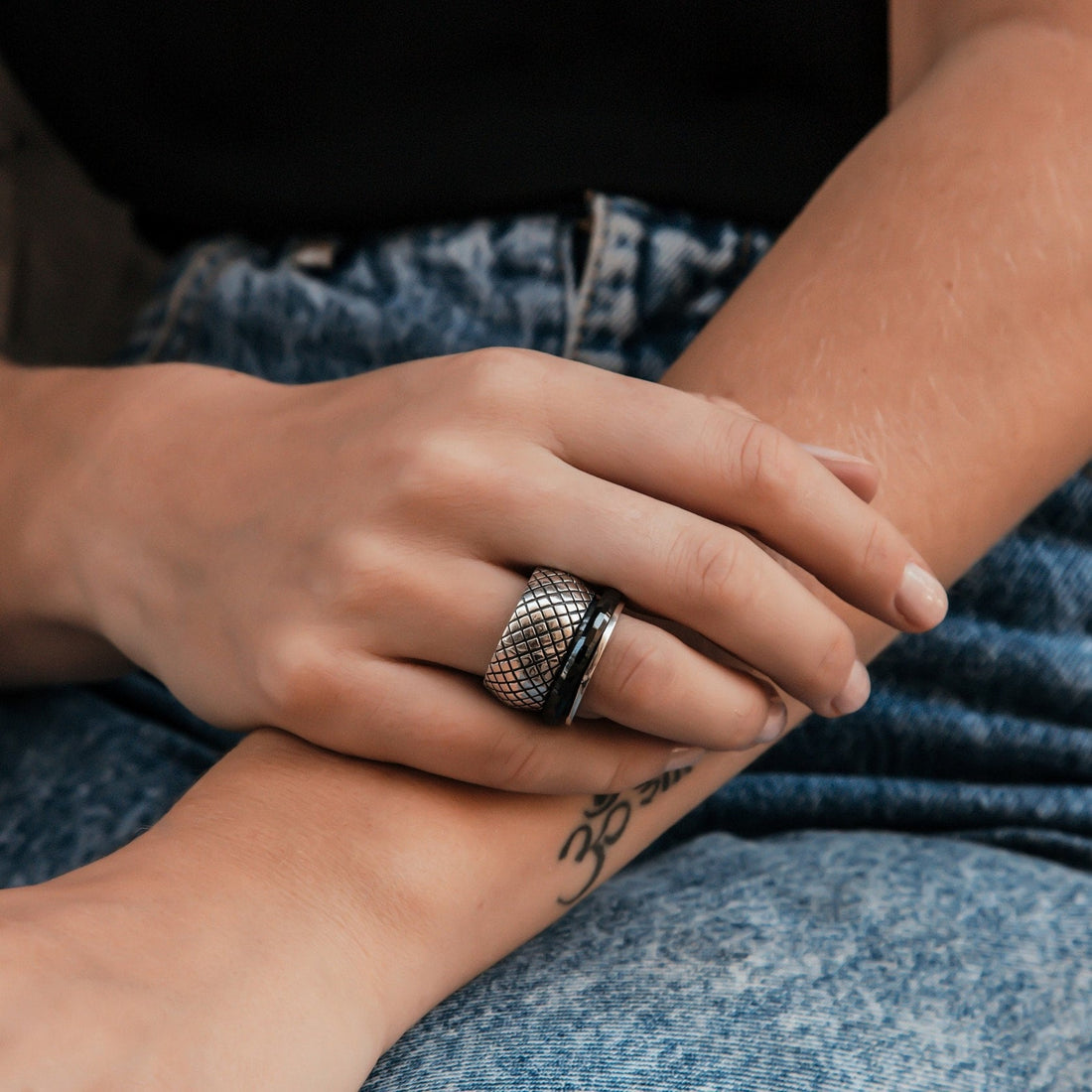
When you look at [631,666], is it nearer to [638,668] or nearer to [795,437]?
[638,668]

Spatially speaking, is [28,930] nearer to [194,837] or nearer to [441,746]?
[194,837]

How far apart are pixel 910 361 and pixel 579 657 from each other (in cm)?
34

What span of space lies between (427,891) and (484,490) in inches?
9.8

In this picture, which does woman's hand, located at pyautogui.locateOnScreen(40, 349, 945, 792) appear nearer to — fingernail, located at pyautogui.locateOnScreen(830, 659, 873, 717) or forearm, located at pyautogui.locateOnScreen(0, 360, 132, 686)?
fingernail, located at pyautogui.locateOnScreen(830, 659, 873, 717)

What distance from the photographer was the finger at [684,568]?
0.58 metres

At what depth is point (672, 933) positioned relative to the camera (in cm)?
73

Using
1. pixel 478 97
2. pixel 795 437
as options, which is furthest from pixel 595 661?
pixel 478 97

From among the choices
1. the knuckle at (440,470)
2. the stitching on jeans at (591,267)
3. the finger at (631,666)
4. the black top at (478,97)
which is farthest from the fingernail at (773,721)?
the black top at (478,97)

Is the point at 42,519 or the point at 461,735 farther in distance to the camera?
the point at 42,519

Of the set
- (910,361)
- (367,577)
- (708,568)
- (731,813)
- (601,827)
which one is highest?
(910,361)

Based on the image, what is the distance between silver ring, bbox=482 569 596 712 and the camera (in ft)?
1.89

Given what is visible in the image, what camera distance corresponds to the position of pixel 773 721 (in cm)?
64

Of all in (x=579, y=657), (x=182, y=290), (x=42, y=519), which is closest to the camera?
(x=579, y=657)

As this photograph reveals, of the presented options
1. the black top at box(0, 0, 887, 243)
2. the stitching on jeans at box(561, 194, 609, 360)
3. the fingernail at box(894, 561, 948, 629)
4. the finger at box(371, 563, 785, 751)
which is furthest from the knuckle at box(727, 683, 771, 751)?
the black top at box(0, 0, 887, 243)
